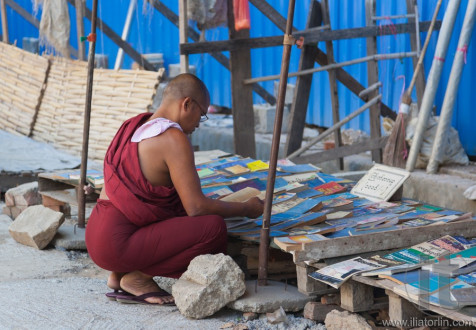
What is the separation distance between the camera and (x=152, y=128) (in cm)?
380

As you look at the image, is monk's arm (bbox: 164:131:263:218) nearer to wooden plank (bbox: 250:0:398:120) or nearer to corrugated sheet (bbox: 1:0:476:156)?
wooden plank (bbox: 250:0:398:120)

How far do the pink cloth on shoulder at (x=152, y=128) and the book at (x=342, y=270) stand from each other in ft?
3.51

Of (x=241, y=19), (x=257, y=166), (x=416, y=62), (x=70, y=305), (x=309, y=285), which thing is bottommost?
(x=70, y=305)

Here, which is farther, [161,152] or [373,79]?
[373,79]

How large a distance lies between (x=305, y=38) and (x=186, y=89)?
2.91 m

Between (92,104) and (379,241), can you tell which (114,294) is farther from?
(92,104)

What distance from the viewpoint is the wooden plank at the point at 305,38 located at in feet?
20.2

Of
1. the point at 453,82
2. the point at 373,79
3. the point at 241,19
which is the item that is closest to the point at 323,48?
the point at 373,79

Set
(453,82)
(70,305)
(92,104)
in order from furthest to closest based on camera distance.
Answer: (92,104)
(453,82)
(70,305)

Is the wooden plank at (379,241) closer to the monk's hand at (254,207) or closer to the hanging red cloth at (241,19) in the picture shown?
the monk's hand at (254,207)

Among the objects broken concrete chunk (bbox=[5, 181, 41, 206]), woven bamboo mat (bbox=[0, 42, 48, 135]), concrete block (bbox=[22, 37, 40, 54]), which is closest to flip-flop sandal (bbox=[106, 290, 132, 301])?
broken concrete chunk (bbox=[5, 181, 41, 206])

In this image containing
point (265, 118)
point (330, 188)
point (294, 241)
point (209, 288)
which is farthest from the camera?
point (265, 118)

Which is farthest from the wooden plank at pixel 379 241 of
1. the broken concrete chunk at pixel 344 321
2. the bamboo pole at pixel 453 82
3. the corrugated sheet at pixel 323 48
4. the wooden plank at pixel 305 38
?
the corrugated sheet at pixel 323 48

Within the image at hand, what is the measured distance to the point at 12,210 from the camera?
19.8ft
